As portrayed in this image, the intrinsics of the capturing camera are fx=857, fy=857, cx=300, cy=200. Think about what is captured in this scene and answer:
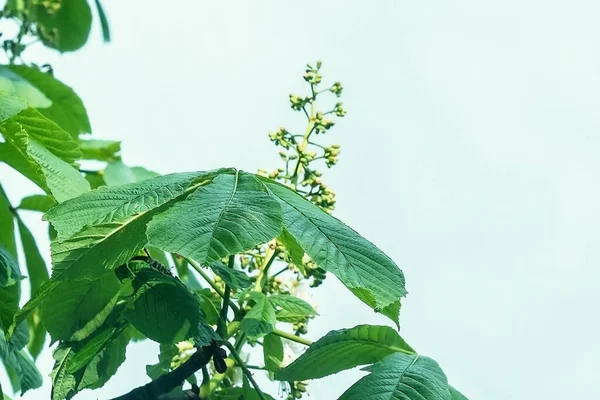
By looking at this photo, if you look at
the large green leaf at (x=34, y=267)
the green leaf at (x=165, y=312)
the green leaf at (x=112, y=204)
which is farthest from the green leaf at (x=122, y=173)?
the green leaf at (x=112, y=204)

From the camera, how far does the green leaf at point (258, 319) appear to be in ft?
4.92

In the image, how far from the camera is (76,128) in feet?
8.44

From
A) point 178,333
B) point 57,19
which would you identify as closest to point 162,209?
point 178,333

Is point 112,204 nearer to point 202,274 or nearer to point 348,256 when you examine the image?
point 348,256

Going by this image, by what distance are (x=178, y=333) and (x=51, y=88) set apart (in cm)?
134

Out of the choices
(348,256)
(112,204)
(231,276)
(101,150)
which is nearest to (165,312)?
(231,276)

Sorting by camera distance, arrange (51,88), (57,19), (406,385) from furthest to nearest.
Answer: (57,19)
(51,88)
(406,385)

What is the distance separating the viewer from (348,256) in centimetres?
118

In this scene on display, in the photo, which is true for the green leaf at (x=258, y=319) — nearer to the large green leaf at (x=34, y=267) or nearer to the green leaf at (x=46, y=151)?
the green leaf at (x=46, y=151)

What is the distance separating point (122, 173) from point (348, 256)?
1346 mm

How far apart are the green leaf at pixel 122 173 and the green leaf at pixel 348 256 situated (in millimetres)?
1151

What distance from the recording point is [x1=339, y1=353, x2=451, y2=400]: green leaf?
4.27 feet

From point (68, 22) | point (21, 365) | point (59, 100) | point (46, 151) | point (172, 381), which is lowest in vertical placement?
point (21, 365)

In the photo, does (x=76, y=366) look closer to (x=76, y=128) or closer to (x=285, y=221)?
(x=285, y=221)
